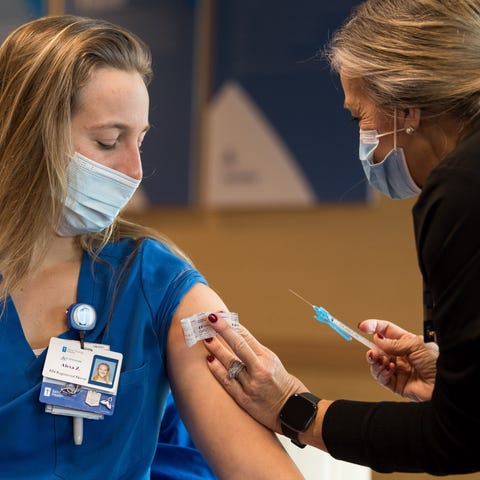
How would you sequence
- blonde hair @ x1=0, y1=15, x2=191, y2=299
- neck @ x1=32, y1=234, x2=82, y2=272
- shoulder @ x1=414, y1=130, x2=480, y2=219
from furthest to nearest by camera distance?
neck @ x1=32, y1=234, x2=82, y2=272 → blonde hair @ x1=0, y1=15, x2=191, y2=299 → shoulder @ x1=414, y1=130, x2=480, y2=219

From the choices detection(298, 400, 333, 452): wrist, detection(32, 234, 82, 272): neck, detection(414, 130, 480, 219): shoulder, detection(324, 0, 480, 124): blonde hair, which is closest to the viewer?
detection(414, 130, 480, 219): shoulder

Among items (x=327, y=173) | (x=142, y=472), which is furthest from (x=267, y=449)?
(x=327, y=173)

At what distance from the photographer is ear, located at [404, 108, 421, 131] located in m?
1.46

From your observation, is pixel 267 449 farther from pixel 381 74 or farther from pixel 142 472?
pixel 381 74

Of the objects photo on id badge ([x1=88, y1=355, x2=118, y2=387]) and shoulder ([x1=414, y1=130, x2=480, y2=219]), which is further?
photo on id badge ([x1=88, y1=355, x2=118, y2=387])

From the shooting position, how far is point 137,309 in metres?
1.70

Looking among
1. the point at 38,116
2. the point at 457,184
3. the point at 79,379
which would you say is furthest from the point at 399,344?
the point at 38,116

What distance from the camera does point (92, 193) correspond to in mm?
1697

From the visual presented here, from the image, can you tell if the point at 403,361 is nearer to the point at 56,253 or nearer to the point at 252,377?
the point at 252,377

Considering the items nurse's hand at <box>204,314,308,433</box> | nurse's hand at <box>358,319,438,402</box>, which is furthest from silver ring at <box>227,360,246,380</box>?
nurse's hand at <box>358,319,438,402</box>

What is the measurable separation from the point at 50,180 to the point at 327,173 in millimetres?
2209

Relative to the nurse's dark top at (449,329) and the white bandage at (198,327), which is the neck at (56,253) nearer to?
the white bandage at (198,327)

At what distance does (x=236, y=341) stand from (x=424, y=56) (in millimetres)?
668

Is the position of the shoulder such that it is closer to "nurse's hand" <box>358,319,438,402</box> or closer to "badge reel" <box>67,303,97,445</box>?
"nurse's hand" <box>358,319,438,402</box>
